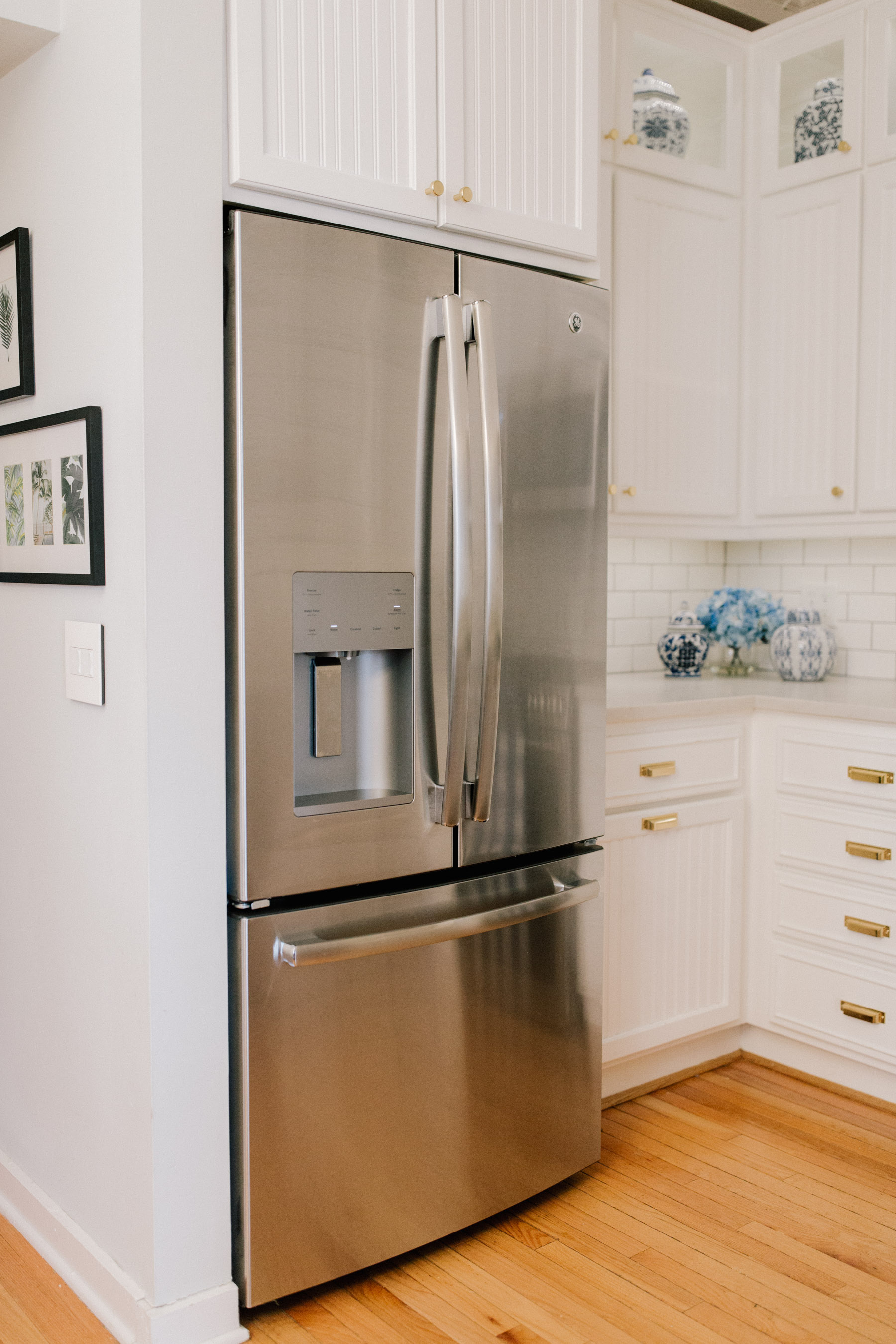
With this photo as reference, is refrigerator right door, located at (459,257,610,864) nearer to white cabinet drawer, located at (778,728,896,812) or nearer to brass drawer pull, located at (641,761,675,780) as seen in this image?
brass drawer pull, located at (641,761,675,780)

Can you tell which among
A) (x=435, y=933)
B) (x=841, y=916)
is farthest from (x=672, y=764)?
(x=435, y=933)

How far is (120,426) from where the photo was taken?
68.1 inches

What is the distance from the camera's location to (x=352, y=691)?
1.93 m

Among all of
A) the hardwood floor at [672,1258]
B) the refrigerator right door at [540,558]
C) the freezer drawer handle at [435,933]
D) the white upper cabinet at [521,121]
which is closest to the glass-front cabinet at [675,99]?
the white upper cabinet at [521,121]

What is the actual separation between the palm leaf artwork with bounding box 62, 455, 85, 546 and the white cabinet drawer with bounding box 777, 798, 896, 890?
1.80 metres

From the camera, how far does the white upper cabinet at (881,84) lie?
288 centimetres

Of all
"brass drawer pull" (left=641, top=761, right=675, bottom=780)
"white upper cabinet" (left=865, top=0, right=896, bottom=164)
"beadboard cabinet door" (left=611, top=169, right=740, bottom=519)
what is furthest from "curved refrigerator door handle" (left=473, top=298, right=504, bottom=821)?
"white upper cabinet" (left=865, top=0, right=896, bottom=164)

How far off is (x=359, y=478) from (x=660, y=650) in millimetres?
1619

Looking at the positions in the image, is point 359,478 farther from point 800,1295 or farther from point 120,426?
point 800,1295

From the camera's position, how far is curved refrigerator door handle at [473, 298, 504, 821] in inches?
75.8

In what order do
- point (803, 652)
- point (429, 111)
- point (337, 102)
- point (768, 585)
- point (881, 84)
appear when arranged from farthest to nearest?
point (768, 585) < point (803, 652) < point (881, 84) < point (429, 111) < point (337, 102)

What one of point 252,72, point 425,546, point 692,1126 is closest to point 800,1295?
point 692,1126

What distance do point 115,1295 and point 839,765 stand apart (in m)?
1.86

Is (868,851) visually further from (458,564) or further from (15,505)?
(15,505)
